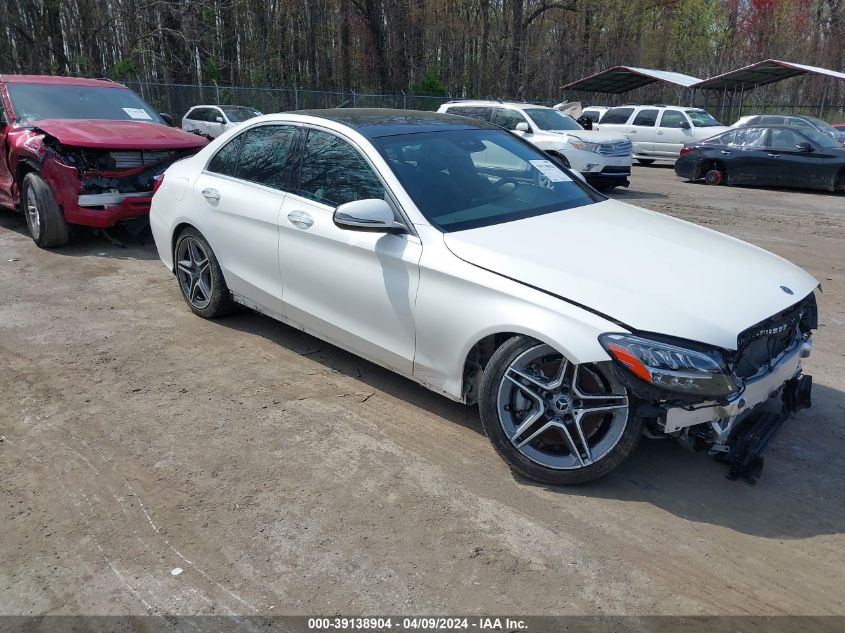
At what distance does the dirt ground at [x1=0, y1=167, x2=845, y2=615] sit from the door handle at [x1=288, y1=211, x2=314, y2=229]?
0.99 m

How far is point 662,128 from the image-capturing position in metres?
20.4

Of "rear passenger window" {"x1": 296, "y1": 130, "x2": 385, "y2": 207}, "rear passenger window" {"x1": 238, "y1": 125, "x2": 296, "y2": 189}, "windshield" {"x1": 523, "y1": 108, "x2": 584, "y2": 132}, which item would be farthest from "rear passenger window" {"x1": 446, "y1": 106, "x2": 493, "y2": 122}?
"rear passenger window" {"x1": 296, "y1": 130, "x2": 385, "y2": 207}

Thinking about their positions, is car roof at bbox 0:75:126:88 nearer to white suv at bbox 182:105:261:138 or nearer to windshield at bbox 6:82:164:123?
windshield at bbox 6:82:164:123

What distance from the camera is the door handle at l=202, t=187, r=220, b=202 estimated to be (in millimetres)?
5145

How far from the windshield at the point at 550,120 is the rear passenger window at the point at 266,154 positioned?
996 cm

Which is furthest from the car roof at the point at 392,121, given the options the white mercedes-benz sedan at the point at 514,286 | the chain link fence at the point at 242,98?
the chain link fence at the point at 242,98

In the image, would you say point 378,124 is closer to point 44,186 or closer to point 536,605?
point 536,605

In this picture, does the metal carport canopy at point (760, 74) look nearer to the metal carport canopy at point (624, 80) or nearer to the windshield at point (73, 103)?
the metal carport canopy at point (624, 80)

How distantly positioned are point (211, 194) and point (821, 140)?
1372 centimetres

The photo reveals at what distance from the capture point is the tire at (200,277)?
535 cm

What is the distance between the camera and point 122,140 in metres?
7.54

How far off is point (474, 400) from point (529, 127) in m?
11.3

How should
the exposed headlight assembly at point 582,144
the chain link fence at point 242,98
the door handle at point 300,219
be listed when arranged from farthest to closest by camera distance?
the chain link fence at point 242,98 < the exposed headlight assembly at point 582,144 < the door handle at point 300,219

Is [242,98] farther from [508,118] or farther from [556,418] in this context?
[556,418]
